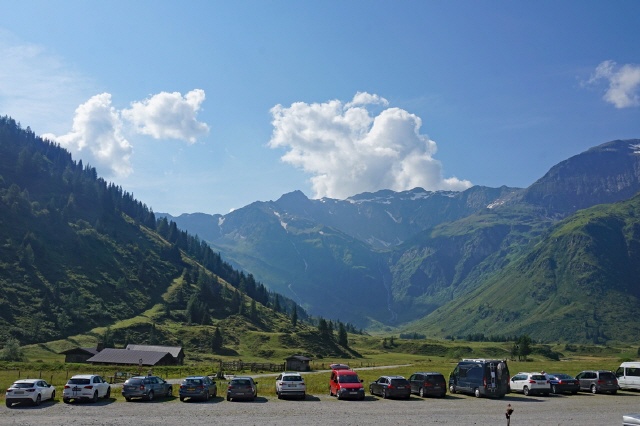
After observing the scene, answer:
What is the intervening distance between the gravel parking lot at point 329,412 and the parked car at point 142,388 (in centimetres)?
106

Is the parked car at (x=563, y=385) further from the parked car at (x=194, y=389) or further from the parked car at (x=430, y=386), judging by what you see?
the parked car at (x=194, y=389)

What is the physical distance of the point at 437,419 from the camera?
3662cm

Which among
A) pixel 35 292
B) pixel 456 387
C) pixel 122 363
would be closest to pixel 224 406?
pixel 456 387

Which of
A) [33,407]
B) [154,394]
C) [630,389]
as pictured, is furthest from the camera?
[630,389]

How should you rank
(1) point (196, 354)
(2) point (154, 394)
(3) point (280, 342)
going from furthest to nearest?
(3) point (280, 342) → (1) point (196, 354) → (2) point (154, 394)

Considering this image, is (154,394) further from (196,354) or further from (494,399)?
(196,354)

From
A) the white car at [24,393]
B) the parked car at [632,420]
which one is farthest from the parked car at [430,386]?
the white car at [24,393]

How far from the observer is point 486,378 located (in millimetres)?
49750

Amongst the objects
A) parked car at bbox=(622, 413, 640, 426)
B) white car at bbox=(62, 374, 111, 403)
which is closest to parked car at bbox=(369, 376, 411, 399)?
white car at bbox=(62, 374, 111, 403)

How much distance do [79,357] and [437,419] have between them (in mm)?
113870

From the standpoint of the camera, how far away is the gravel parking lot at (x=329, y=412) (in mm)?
35031

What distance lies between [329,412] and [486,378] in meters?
17.7

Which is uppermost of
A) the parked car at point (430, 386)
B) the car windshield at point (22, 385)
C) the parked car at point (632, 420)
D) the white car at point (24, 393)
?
the parked car at point (632, 420)

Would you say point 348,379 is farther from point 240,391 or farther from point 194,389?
point 194,389
